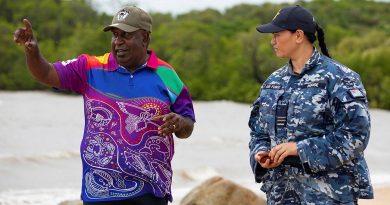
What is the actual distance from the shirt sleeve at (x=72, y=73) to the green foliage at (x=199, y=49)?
34073 millimetres

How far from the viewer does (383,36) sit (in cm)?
4644

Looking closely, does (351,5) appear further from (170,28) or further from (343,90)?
(343,90)

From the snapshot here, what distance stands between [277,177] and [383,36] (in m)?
44.5

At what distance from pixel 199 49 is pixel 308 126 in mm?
43543

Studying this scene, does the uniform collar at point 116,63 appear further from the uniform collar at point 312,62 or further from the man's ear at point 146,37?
the uniform collar at point 312,62

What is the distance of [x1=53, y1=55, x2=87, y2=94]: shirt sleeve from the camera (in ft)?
12.8

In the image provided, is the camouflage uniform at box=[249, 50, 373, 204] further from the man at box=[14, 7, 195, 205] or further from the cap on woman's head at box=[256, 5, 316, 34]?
the man at box=[14, 7, 195, 205]

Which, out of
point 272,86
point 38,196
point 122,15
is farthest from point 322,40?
point 38,196

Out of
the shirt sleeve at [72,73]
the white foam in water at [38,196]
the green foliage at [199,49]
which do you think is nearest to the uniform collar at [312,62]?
the shirt sleeve at [72,73]

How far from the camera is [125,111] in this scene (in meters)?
3.82

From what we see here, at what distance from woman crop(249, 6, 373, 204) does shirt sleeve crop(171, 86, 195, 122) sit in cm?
44

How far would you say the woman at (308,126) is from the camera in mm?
3393

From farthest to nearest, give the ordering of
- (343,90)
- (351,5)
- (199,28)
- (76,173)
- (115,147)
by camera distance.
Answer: (351,5)
(199,28)
(76,173)
(115,147)
(343,90)

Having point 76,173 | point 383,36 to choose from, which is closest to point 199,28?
point 383,36
